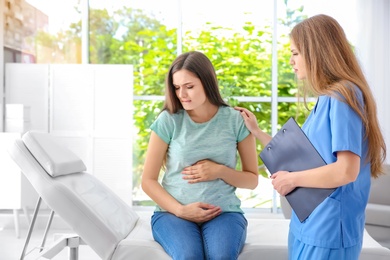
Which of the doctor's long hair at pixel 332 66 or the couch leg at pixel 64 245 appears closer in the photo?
the doctor's long hair at pixel 332 66

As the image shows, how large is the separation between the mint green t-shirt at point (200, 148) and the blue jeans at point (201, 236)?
0.08 m

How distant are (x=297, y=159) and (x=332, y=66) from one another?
0.28 m

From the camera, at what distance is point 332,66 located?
1.77 m

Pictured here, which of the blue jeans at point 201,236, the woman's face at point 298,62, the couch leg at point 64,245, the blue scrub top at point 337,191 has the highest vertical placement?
the woman's face at point 298,62

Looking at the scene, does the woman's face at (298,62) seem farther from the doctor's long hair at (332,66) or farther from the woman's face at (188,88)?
the woman's face at (188,88)

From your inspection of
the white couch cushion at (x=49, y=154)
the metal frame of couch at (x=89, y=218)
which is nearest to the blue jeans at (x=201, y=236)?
the metal frame of couch at (x=89, y=218)

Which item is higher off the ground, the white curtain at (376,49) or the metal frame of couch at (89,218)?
the white curtain at (376,49)

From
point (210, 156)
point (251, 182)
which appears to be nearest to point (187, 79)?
point (210, 156)

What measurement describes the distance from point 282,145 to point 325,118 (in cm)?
18

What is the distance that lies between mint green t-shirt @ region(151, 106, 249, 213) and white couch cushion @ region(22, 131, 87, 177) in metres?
0.39

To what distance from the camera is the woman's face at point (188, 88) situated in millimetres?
2365

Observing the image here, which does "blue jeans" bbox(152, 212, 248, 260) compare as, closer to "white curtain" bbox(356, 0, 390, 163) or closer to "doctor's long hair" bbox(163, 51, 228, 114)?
"doctor's long hair" bbox(163, 51, 228, 114)

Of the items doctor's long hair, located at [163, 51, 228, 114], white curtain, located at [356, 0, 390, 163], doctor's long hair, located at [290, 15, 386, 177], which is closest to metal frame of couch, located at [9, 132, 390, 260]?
doctor's long hair, located at [163, 51, 228, 114]

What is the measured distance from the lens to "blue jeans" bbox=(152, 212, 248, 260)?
6.98ft
